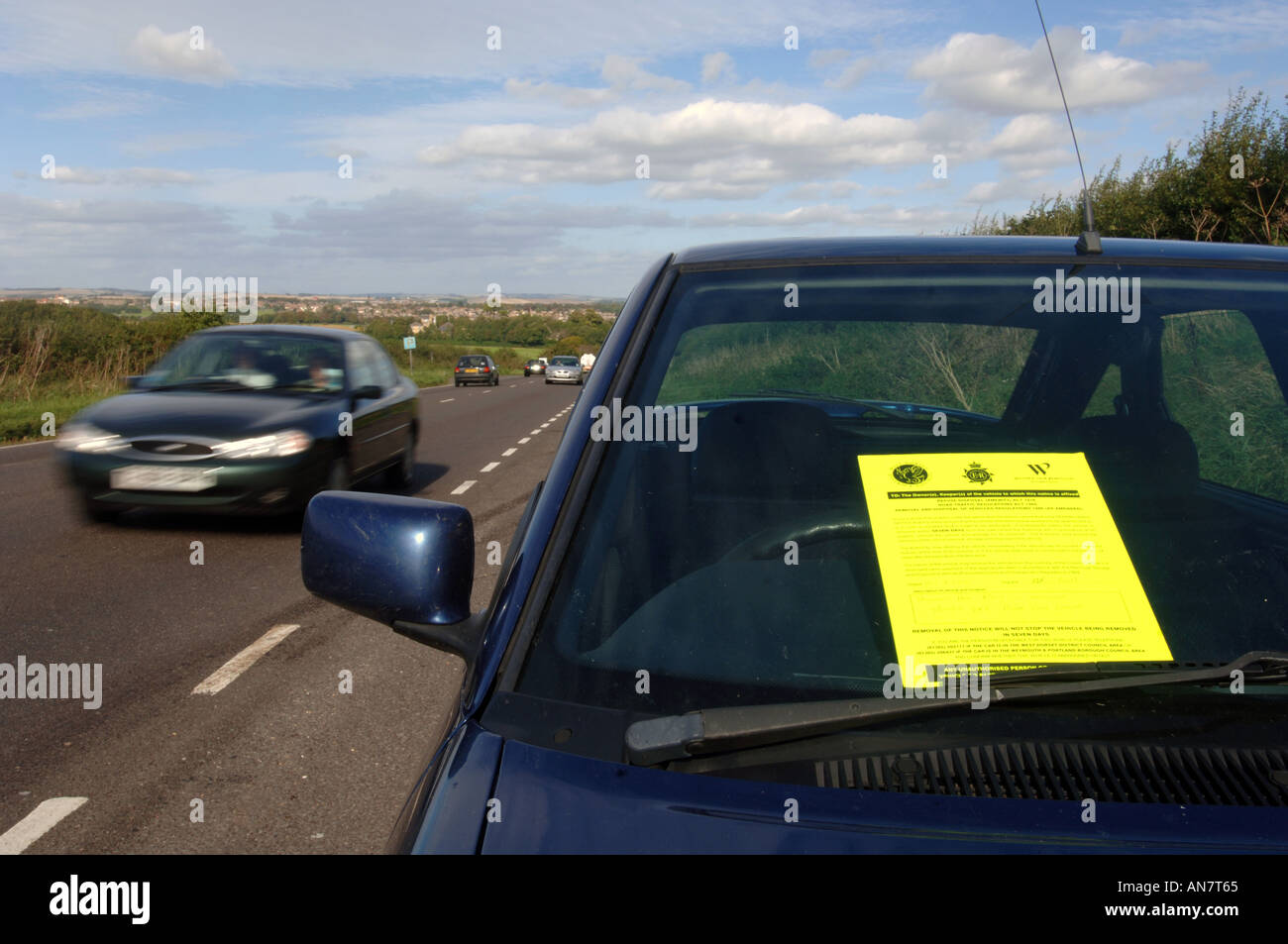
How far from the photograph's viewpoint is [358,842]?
333 cm

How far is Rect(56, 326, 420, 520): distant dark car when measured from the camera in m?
8.54

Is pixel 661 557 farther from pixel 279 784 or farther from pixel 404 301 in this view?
pixel 404 301

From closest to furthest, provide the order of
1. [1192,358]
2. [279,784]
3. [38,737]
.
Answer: [1192,358]
[279,784]
[38,737]

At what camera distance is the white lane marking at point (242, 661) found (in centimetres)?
497

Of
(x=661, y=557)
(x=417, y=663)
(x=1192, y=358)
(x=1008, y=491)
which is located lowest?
(x=417, y=663)

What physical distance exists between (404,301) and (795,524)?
288ft

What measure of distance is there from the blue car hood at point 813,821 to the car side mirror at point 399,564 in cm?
43

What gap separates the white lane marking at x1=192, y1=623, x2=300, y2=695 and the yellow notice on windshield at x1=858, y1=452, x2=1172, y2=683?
4.12 m

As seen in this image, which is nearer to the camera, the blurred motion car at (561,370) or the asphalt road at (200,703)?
the asphalt road at (200,703)

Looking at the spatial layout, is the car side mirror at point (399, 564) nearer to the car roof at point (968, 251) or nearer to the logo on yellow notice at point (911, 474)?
the logo on yellow notice at point (911, 474)

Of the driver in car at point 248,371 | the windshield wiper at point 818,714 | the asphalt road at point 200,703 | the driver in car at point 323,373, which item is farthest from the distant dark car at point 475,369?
the windshield wiper at point 818,714

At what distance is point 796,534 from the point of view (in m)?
1.75

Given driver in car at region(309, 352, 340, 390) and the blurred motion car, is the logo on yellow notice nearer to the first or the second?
driver in car at region(309, 352, 340, 390)
